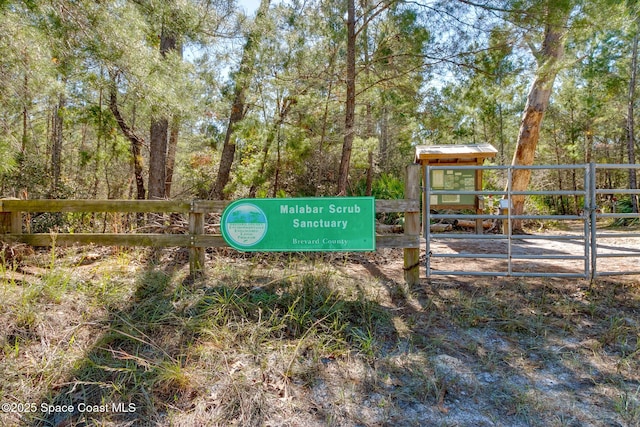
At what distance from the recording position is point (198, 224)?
466 centimetres

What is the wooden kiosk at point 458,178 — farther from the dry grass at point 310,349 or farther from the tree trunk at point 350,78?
the dry grass at point 310,349

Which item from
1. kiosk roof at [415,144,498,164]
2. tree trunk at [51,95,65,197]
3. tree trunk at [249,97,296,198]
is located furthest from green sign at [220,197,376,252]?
tree trunk at [51,95,65,197]

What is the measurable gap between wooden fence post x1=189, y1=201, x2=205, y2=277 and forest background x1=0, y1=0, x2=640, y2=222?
1.70 m

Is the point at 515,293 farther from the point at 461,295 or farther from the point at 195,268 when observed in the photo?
the point at 195,268

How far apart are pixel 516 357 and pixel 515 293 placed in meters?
1.42

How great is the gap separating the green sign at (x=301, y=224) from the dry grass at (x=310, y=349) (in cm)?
39

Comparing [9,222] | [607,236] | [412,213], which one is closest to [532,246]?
[607,236]

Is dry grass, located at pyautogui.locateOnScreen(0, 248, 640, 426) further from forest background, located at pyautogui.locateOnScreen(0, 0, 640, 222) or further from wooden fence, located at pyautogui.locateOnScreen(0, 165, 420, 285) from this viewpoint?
forest background, located at pyautogui.locateOnScreen(0, 0, 640, 222)

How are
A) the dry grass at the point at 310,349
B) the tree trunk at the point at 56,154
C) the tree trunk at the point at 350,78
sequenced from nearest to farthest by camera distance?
the dry grass at the point at 310,349, the tree trunk at the point at 350,78, the tree trunk at the point at 56,154


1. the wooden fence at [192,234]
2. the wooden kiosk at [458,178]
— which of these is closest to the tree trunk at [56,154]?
the wooden fence at [192,234]

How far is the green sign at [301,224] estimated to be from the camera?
435cm

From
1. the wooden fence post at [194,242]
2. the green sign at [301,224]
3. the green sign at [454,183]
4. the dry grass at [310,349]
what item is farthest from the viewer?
the green sign at [454,183]

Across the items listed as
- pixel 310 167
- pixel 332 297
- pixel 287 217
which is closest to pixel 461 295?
pixel 332 297

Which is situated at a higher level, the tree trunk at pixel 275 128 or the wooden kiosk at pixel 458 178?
the tree trunk at pixel 275 128
